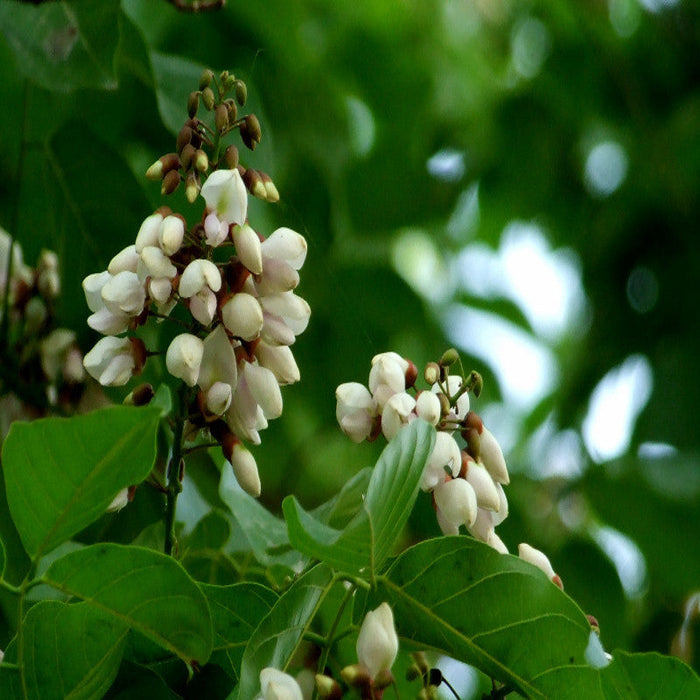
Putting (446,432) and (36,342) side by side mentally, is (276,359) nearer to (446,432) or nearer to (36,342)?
(446,432)

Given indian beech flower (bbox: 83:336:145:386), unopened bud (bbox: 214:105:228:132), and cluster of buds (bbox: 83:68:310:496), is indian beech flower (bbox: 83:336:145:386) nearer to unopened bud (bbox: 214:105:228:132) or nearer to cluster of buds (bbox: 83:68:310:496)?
cluster of buds (bbox: 83:68:310:496)

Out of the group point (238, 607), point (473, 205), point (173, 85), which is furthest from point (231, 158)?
point (473, 205)

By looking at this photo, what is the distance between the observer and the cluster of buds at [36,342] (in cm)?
98

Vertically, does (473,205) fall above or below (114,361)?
below

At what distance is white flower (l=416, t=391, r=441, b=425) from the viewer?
1.90 feet

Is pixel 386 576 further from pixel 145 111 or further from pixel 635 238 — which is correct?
pixel 635 238

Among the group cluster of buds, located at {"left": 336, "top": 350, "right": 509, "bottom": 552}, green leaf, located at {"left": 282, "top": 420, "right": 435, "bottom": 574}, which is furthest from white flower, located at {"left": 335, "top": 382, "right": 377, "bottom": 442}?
green leaf, located at {"left": 282, "top": 420, "right": 435, "bottom": 574}

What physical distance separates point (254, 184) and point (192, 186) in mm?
35

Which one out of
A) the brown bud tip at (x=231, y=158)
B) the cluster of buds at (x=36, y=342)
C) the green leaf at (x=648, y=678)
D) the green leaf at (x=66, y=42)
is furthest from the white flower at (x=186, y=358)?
the cluster of buds at (x=36, y=342)

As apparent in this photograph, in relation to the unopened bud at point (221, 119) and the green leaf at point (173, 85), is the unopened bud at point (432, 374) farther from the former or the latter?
the green leaf at point (173, 85)

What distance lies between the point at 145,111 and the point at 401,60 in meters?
0.66

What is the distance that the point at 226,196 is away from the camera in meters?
0.57

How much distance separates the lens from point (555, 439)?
181 cm

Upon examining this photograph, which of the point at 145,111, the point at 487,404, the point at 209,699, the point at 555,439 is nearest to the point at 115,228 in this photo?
the point at 145,111
